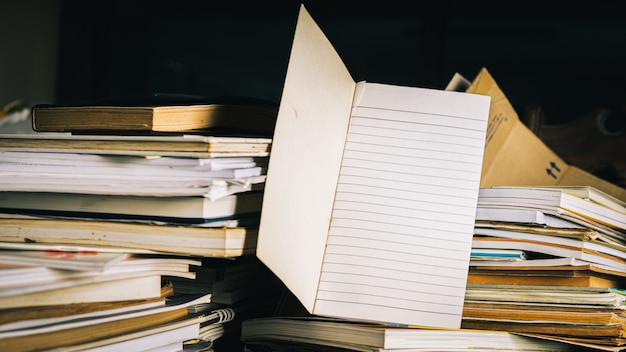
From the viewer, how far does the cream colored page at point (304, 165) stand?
66 cm

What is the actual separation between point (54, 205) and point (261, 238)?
0.88ft

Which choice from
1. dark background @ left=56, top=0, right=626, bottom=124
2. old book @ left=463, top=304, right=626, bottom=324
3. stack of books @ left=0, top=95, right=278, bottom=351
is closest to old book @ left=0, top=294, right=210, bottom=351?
stack of books @ left=0, top=95, right=278, bottom=351

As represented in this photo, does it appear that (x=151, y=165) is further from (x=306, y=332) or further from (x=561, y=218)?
(x=561, y=218)

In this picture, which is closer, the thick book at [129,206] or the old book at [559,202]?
the thick book at [129,206]

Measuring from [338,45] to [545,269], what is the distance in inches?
108

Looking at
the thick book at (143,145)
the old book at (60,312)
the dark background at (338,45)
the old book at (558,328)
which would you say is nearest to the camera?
the old book at (60,312)

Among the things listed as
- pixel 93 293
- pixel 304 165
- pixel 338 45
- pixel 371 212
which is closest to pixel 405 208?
pixel 371 212

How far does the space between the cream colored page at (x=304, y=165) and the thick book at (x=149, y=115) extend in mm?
137

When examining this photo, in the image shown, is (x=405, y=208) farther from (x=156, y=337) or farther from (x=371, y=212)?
(x=156, y=337)

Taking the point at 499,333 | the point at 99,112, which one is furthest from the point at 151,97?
the point at 499,333

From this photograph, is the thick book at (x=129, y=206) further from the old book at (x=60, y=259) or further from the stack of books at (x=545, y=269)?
the stack of books at (x=545, y=269)

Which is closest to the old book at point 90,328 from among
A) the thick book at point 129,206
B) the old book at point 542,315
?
the thick book at point 129,206

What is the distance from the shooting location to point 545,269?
842mm

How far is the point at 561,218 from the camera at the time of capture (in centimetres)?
85
